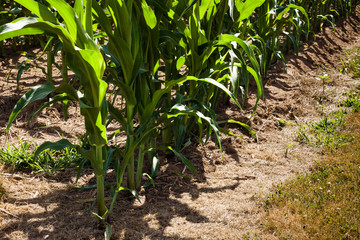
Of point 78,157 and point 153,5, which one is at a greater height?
point 153,5

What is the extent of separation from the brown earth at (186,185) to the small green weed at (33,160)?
66 mm

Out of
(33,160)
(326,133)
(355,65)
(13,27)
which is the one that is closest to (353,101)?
(326,133)

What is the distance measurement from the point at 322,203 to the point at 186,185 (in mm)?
879

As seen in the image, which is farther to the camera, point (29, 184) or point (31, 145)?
point (31, 145)

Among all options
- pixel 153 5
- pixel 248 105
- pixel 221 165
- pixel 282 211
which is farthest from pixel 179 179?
pixel 248 105

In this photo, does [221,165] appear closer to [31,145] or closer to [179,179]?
[179,179]

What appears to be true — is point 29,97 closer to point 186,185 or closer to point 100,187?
point 100,187

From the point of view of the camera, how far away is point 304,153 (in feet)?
10.5

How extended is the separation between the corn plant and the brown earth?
48 cm

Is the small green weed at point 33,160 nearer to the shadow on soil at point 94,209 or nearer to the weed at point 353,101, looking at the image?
the shadow on soil at point 94,209

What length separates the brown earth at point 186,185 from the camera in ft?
7.27

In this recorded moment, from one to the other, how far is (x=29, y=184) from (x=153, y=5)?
4.52 ft

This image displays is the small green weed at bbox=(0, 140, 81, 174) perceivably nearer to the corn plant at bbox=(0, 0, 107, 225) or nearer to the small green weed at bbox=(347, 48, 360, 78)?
the corn plant at bbox=(0, 0, 107, 225)

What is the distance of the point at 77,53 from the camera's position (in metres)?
1.59
